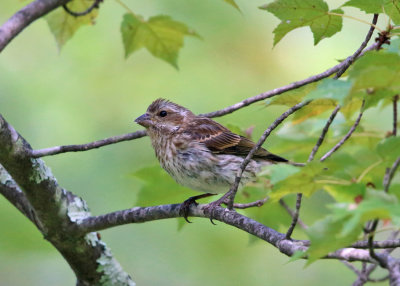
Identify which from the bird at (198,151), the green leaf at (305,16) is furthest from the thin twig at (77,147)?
the green leaf at (305,16)

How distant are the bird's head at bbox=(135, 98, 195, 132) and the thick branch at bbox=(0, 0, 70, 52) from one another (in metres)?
1.64

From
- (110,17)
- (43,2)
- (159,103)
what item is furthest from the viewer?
(110,17)

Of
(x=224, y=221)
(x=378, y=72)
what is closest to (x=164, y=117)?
(x=224, y=221)

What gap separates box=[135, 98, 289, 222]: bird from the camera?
443 centimetres

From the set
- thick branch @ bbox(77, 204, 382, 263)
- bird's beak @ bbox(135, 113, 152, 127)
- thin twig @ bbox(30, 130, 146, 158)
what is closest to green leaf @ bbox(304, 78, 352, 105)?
thick branch @ bbox(77, 204, 382, 263)

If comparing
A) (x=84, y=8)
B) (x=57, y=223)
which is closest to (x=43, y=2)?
(x=84, y=8)

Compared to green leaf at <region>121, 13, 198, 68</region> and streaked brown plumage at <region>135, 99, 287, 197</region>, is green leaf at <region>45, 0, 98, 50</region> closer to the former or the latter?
green leaf at <region>121, 13, 198, 68</region>

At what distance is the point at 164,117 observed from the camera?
5160 mm

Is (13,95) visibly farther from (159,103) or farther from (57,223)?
(57,223)

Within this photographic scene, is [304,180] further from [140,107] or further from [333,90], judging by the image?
[140,107]

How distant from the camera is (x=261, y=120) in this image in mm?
6551

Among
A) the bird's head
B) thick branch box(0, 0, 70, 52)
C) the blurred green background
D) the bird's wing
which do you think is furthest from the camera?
the blurred green background

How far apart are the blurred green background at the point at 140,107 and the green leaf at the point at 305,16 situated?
2.99 m

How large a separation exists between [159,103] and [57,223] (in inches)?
68.6
